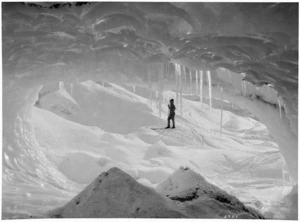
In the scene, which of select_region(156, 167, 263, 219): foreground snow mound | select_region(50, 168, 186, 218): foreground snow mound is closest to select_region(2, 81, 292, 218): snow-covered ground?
select_region(50, 168, 186, 218): foreground snow mound

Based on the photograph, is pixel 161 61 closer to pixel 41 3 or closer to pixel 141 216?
pixel 41 3

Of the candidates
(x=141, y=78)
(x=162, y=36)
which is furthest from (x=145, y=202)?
(x=141, y=78)

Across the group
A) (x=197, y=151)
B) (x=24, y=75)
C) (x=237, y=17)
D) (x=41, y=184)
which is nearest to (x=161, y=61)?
(x=237, y=17)

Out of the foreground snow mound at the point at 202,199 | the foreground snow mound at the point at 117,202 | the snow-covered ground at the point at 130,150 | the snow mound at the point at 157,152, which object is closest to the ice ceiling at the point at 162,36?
the foreground snow mound at the point at 202,199

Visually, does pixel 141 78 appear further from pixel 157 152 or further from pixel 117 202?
pixel 157 152

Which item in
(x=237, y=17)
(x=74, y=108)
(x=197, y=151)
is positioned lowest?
(x=197, y=151)

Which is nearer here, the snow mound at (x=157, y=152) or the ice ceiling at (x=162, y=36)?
the ice ceiling at (x=162, y=36)

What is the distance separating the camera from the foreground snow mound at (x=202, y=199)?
16.8 feet

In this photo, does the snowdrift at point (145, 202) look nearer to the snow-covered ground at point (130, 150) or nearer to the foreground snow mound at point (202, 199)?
the foreground snow mound at point (202, 199)

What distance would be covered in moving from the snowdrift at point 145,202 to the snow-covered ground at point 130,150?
780 millimetres

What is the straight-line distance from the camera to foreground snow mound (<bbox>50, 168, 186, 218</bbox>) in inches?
190

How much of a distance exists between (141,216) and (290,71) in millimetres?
3025

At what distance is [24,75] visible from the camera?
7.64 meters

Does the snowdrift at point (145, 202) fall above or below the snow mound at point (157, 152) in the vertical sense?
above
